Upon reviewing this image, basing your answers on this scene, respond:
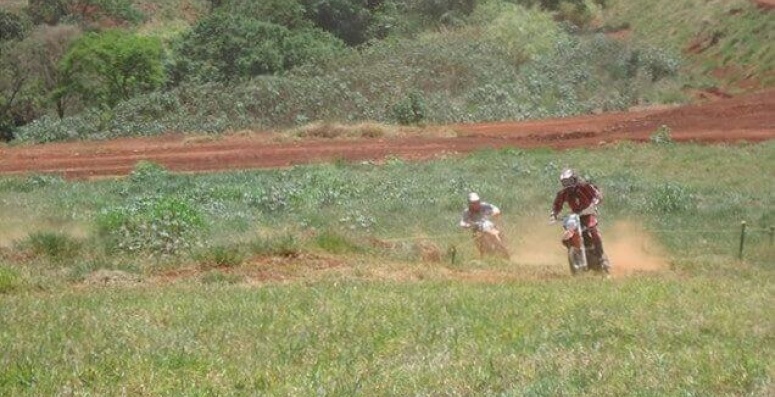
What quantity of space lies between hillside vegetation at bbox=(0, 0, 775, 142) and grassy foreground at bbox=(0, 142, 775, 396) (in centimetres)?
1422

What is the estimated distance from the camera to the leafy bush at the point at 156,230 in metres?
16.9

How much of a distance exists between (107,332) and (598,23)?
2086 inches

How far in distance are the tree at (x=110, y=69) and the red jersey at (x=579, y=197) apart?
33.0 metres

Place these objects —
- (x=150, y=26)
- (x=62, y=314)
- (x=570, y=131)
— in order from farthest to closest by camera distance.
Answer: (x=150, y=26)
(x=570, y=131)
(x=62, y=314)

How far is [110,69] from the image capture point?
160 ft

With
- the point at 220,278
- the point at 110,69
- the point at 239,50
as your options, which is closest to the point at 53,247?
the point at 220,278

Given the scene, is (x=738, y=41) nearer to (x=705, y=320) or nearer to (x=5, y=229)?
(x=5, y=229)

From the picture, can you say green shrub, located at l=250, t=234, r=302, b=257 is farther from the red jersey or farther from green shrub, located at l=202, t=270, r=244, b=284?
the red jersey

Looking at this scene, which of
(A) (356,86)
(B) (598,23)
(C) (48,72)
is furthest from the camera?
(B) (598,23)

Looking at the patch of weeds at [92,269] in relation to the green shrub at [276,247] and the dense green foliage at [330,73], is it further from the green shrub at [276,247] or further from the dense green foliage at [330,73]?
the dense green foliage at [330,73]

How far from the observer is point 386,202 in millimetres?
24844

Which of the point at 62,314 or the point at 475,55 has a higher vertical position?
the point at 62,314

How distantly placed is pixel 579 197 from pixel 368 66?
28.8 m

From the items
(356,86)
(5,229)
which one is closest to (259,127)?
(356,86)
